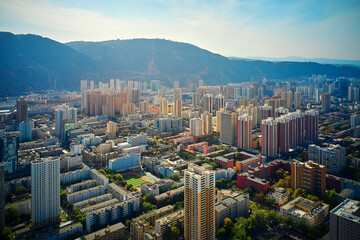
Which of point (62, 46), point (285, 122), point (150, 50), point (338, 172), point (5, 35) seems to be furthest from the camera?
point (150, 50)

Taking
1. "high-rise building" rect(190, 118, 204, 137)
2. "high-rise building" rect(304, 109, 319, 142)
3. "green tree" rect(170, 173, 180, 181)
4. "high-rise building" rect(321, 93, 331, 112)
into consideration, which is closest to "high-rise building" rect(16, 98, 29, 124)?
"high-rise building" rect(190, 118, 204, 137)

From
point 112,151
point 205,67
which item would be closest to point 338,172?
point 112,151

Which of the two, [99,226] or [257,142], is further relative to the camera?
[257,142]

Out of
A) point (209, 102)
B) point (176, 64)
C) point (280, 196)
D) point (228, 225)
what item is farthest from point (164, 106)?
point (176, 64)

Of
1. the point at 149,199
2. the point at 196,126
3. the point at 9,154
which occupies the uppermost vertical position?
the point at 196,126

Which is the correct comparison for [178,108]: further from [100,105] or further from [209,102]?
[100,105]

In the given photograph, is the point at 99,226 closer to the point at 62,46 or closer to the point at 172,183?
the point at 172,183

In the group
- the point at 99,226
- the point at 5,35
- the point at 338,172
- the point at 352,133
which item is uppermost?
the point at 5,35

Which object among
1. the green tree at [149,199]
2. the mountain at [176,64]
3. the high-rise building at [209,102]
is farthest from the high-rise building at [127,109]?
the mountain at [176,64]
